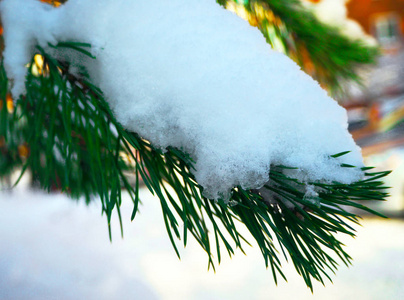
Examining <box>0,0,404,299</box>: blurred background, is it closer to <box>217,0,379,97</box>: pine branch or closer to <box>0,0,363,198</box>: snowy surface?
<box>217,0,379,97</box>: pine branch

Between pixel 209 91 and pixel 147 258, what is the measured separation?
48.4 inches

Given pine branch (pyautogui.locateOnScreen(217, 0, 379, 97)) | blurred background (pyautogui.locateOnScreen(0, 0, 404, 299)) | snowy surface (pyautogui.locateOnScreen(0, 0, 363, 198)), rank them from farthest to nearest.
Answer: blurred background (pyautogui.locateOnScreen(0, 0, 404, 299))
pine branch (pyautogui.locateOnScreen(217, 0, 379, 97))
snowy surface (pyautogui.locateOnScreen(0, 0, 363, 198))

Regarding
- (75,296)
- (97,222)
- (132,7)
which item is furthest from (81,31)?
(97,222)

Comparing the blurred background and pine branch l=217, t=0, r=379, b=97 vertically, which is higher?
pine branch l=217, t=0, r=379, b=97

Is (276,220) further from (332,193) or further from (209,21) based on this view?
(209,21)

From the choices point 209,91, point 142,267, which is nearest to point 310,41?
point 209,91

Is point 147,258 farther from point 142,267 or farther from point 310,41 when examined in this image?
point 310,41

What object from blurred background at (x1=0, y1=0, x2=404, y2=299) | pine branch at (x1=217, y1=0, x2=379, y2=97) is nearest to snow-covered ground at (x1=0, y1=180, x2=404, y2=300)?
blurred background at (x1=0, y1=0, x2=404, y2=299)

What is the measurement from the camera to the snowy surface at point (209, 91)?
11.3 inches

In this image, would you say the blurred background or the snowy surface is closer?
the snowy surface

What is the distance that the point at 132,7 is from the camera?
1.17ft

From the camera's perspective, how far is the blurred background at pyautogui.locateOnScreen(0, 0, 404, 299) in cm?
112

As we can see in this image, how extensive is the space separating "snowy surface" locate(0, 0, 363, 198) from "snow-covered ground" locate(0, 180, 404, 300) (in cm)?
95

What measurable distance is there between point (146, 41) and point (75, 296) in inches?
41.7
